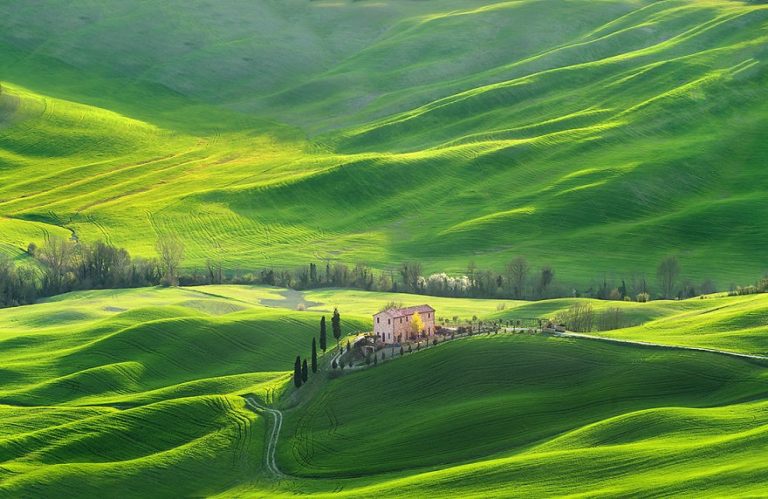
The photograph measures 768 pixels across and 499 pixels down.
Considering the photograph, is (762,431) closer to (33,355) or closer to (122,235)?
(33,355)

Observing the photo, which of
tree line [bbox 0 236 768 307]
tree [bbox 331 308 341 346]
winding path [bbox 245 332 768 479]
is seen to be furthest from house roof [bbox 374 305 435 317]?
tree line [bbox 0 236 768 307]

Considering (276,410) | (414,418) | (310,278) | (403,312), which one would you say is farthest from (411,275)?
(414,418)

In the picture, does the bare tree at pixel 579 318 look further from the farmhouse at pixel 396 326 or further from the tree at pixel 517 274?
the tree at pixel 517 274

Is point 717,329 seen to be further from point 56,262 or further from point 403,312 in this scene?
point 56,262

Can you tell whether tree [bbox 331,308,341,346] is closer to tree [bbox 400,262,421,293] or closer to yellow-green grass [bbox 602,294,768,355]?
yellow-green grass [bbox 602,294,768,355]

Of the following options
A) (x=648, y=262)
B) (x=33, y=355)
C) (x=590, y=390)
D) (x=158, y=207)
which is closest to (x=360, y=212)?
(x=158, y=207)
